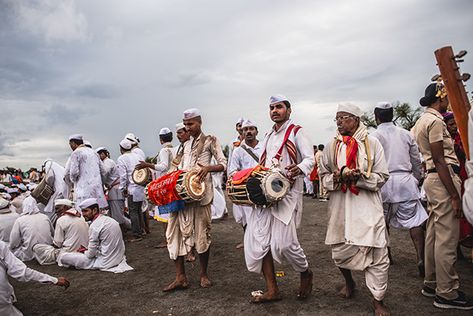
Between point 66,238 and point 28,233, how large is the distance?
972mm

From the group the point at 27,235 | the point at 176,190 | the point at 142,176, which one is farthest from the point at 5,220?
the point at 176,190

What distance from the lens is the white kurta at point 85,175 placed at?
7.73 m

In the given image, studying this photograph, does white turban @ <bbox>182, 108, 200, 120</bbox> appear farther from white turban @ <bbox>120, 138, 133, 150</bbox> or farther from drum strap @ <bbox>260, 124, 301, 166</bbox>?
white turban @ <bbox>120, 138, 133, 150</bbox>

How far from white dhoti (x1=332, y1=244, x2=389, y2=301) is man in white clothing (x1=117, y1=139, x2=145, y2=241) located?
19.2ft

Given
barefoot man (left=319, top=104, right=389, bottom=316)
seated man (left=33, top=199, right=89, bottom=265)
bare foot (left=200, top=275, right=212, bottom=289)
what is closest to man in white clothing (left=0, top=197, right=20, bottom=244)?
seated man (left=33, top=199, right=89, bottom=265)

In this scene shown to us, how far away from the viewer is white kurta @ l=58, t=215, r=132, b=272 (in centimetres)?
633

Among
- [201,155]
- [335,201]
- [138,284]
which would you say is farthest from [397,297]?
[138,284]

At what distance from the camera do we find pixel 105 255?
638 cm

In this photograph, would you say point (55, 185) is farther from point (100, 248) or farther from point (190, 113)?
point (190, 113)

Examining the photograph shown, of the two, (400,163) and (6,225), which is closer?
(400,163)

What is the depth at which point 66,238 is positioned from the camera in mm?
6906

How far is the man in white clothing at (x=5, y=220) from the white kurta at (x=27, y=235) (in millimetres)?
507

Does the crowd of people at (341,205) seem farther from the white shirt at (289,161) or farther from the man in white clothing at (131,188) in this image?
the man in white clothing at (131,188)

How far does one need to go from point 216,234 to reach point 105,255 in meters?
3.00
